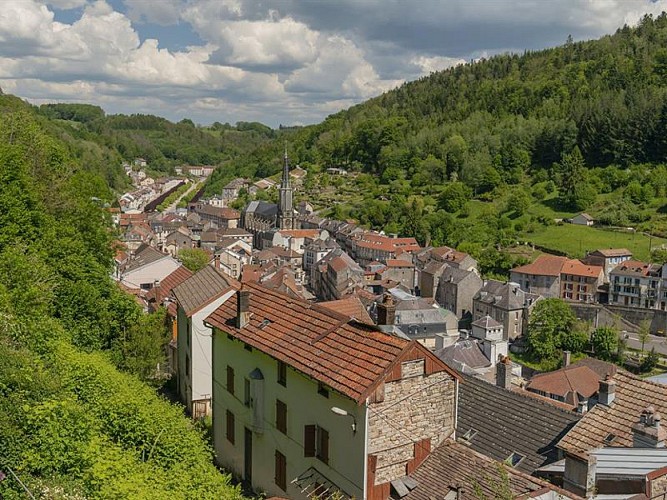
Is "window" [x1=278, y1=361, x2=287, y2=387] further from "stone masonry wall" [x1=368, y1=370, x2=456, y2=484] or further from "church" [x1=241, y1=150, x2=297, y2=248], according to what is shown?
"church" [x1=241, y1=150, x2=297, y2=248]

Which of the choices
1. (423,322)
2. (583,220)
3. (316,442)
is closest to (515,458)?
(316,442)

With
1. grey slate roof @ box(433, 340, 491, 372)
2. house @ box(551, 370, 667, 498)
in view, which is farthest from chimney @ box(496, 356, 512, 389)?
grey slate roof @ box(433, 340, 491, 372)

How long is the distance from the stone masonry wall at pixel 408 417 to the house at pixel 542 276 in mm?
59595

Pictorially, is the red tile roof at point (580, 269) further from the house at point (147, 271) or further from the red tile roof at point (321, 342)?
the red tile roof at point (321, 342)

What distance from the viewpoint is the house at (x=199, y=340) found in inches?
885

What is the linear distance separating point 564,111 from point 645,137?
28639 mm

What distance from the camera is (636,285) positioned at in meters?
66.1

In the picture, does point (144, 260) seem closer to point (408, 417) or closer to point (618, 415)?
point (408, 417)

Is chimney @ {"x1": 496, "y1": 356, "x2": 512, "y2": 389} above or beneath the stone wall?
above

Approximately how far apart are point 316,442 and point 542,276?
62.4 meters

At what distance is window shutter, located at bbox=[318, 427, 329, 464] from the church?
89815 mm

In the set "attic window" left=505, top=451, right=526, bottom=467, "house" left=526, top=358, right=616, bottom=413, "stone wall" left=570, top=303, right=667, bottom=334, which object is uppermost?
"attic window" left=505, top=451, right=526, bottom=467

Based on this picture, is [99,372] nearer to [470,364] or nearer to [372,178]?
[470,364]

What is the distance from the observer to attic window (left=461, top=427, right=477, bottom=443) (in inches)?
631
